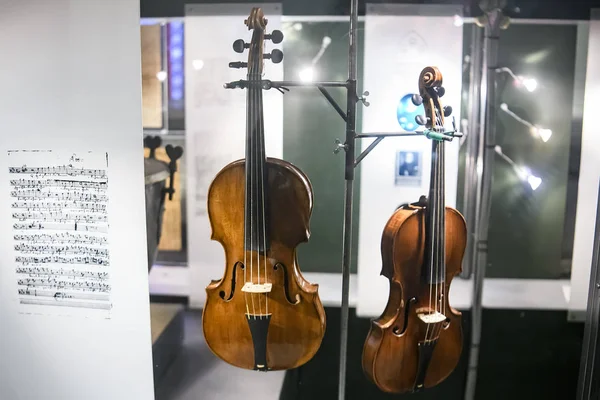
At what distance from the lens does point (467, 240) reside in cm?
196

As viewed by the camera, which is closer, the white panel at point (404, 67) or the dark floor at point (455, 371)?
the white panel at point (404, 67)

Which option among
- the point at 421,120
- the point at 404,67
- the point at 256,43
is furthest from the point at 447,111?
the point at 256,43

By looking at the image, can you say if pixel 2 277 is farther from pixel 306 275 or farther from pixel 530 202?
pixel 530 202

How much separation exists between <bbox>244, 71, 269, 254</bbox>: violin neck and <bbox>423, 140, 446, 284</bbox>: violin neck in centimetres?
54

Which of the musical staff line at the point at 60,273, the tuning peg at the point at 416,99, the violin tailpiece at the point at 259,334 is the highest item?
the tuning peg at the point at 416,99

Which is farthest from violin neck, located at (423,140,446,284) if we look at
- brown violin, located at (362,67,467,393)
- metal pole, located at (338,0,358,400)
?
metal pole, located at (338,0,358,400)

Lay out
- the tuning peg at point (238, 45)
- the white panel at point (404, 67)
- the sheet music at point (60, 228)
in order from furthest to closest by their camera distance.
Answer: the sheet music at point (60, 228)
the white panel at point (404, 67)
the tuning peg at point (238, 45)

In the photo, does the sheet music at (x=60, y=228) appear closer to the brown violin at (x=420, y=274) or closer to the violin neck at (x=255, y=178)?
the violin neck at (x=255, y=178)

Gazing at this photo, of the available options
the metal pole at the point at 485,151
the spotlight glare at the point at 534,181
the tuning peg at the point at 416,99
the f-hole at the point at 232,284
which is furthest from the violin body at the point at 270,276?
the spotlight glare at the point at 534,181

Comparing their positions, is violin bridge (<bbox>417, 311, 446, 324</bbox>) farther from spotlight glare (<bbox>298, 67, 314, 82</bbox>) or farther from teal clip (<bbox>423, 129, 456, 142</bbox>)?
spotlight glare (<bbox>298, 67, 314, 82</bbox>)

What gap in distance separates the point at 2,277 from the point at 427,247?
1711 mm

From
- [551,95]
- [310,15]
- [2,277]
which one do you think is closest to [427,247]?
[551,95]

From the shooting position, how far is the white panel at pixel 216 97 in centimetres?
189

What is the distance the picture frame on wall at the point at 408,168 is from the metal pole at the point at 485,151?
237 mm
